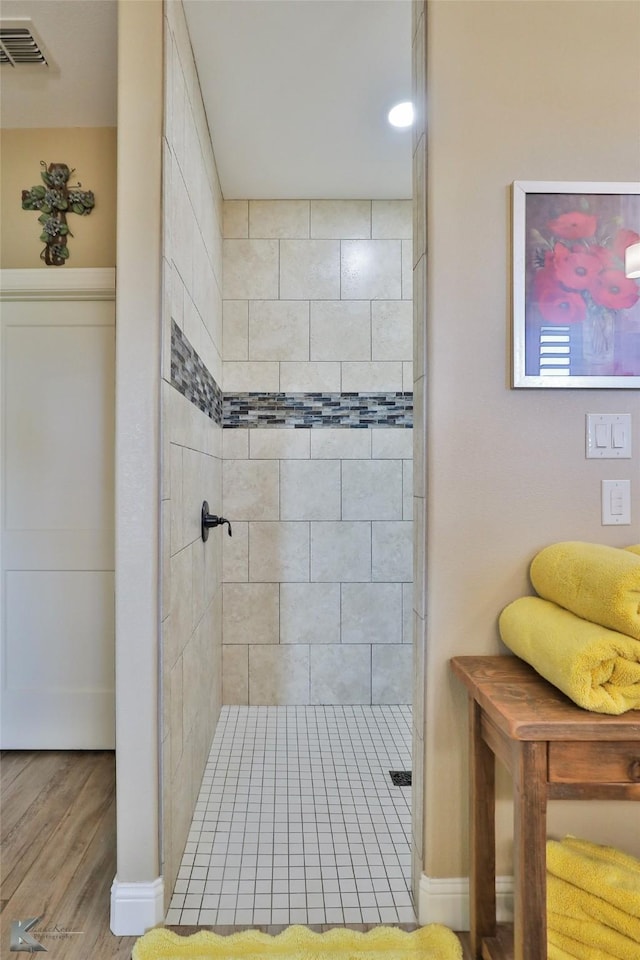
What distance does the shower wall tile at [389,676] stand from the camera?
2912 millimetres

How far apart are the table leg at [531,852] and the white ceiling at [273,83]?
6.31 ft

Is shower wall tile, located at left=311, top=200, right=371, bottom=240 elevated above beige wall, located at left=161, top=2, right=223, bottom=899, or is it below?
above

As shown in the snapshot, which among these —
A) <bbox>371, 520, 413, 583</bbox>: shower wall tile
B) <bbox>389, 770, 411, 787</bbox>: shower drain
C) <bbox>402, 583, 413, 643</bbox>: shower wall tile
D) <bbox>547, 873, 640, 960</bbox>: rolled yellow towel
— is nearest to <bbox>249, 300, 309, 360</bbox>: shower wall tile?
<bbox>371, 520, 413, 583</bbox>: shower wall tile

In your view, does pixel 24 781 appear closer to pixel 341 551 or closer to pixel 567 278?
pixel 341 551

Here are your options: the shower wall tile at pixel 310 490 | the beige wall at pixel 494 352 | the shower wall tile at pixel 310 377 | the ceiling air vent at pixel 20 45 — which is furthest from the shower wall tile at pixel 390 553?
the ceiling air vent at pixel 20 45

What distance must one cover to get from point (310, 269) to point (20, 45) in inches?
57.8

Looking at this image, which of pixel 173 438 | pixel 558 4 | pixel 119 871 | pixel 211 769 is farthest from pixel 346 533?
pixel 558 4

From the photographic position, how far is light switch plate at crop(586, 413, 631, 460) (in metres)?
1.48

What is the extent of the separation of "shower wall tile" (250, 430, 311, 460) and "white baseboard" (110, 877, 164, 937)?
1907mm

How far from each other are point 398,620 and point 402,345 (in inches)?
57.4

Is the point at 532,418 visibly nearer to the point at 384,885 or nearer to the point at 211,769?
the point at 384,885

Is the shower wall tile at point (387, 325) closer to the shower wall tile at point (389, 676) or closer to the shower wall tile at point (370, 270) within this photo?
the shower wall tile at point (370, 270)

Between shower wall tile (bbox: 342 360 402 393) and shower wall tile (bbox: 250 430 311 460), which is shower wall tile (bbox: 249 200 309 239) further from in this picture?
shower wall tile (bbox: 250 430 311 460)

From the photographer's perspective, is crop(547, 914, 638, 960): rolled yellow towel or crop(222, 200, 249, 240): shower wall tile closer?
crop(547, 914, 638, 960): rolled yellow towel
